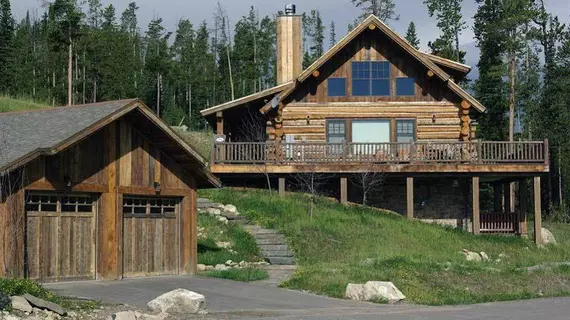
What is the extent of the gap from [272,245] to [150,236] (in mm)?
6116

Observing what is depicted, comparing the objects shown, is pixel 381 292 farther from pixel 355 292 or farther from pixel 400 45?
pixel 400 45

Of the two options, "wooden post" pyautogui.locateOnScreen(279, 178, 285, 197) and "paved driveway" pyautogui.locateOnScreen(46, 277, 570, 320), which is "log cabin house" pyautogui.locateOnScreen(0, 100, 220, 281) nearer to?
"paved driveway" pyautogui.locateOnScreen(46, 277, 570, 320)

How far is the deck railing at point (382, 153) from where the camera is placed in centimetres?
3578

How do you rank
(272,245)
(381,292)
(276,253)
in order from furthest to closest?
(272,245) < (276,253) < (381,292)

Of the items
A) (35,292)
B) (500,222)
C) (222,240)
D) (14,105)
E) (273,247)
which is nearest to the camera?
(35,292)

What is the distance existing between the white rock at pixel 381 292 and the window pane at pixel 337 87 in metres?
19.2

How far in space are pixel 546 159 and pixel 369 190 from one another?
753 cm

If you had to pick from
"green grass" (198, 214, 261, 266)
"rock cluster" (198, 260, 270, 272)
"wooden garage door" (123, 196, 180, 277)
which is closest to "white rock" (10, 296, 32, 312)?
"wooden garage door" (123, 196, 180, 277)

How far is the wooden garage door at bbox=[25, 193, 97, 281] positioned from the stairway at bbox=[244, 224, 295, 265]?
7.45 m

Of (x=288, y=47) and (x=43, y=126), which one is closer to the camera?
(x=43, y=126)

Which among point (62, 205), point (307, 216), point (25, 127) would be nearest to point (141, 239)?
point (62, 205)

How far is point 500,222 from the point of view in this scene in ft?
123

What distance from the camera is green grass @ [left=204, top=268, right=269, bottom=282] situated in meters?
23.6

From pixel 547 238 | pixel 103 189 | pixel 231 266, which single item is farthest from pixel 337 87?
pixel 103 189
